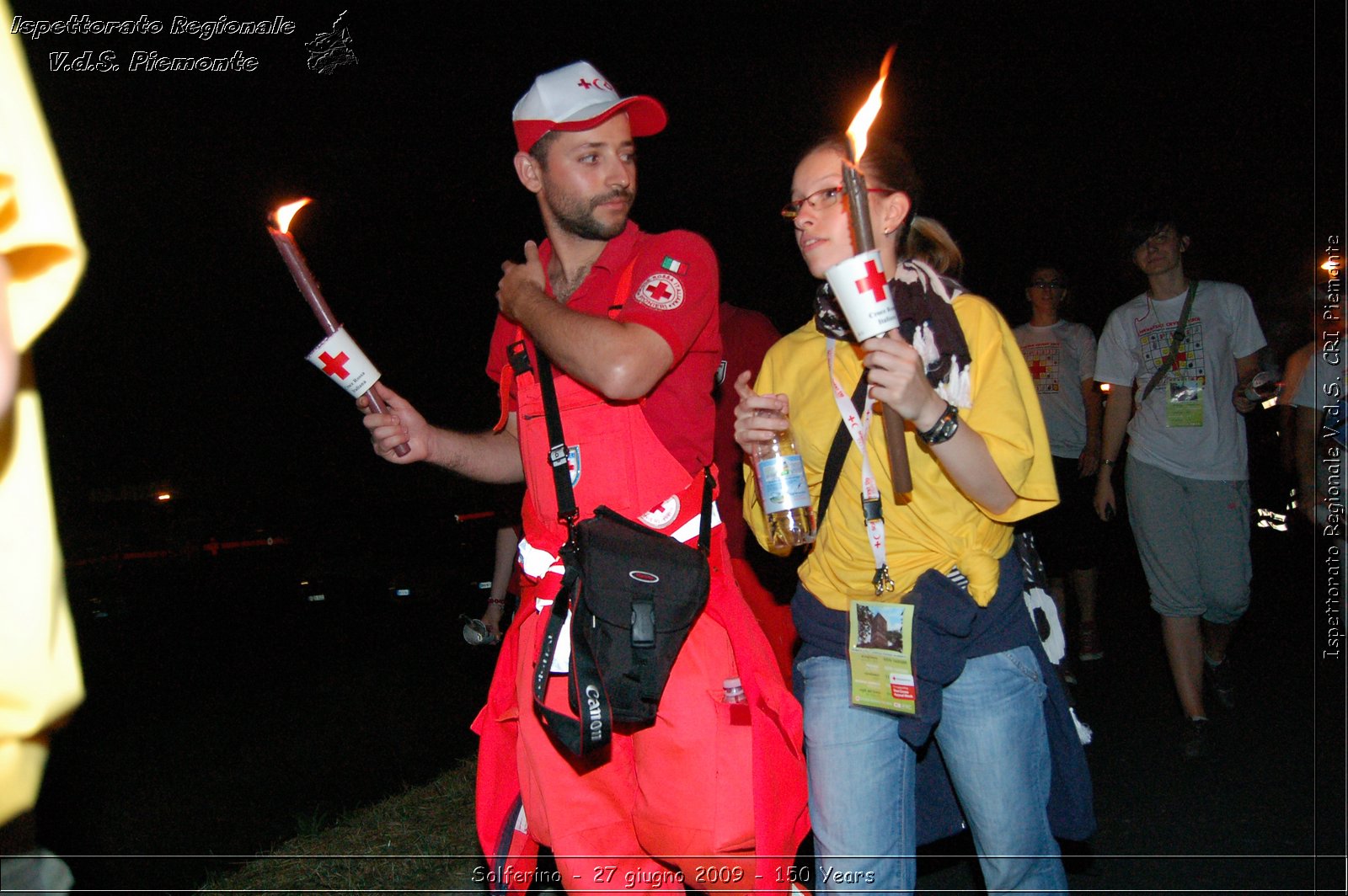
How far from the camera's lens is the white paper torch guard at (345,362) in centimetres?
286

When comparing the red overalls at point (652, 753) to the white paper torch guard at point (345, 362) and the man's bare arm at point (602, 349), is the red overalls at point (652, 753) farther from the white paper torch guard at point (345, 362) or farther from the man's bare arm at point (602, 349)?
the white paper torch guard at point (345, 362)

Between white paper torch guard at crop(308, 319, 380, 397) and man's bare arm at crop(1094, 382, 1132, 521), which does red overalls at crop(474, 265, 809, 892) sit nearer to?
white paper torch guard at crop(308, 319, 380, 397)

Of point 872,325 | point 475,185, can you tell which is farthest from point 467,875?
point 475,185

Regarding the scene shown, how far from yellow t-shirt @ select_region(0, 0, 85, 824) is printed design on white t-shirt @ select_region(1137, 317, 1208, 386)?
545cm

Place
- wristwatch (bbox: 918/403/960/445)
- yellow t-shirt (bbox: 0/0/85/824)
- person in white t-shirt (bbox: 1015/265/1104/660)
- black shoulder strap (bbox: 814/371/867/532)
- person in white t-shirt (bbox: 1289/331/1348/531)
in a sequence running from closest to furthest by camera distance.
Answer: yellow t-shirt (bbox: 0/0/85/824) < wristwatch (bbox: 918/403/960/445) < black shoulder strap (bbox: 814/371/867/532) < person in white t-shirt (bbox: 1289/331/1348/531) < person in white t-shirt (bbox: 1015/265/1104/660)

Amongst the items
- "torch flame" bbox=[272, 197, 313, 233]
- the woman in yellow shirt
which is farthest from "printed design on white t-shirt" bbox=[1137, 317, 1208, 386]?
"torch flame" bbox=[272, 197, 313, 233]

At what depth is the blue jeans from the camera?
258 cm

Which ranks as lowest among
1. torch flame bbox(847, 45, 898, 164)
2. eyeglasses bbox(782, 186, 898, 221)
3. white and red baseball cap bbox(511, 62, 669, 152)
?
eyeglasses bbox(782, 186, 898, 221)

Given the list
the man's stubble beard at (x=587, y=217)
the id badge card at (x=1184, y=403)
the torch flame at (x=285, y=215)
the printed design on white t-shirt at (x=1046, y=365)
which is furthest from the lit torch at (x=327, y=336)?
the printed design on white t-shirt at (x=1046, y=365)

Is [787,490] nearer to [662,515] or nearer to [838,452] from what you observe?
[838,452]

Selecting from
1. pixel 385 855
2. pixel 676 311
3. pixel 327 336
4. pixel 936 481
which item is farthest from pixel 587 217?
pixel 385 855

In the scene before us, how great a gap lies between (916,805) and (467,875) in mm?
2197

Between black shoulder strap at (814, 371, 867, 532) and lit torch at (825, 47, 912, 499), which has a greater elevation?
lit torch at (825, 47, 912, 499)

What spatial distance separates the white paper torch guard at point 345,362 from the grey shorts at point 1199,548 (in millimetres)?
4157
